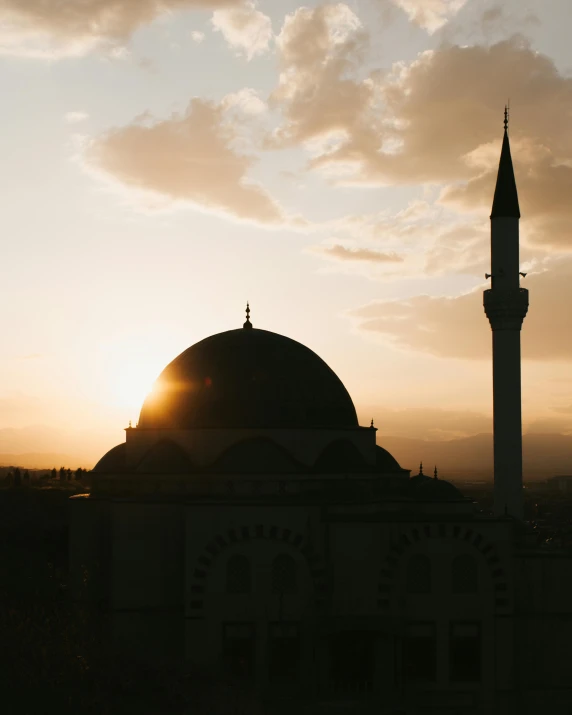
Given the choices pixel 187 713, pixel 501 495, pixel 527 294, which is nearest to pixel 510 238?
pixel 527 294

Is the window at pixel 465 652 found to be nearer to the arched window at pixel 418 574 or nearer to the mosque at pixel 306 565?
the mosque at pixel 306 565

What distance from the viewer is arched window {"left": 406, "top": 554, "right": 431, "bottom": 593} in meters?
29.6

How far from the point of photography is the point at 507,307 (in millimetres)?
41062

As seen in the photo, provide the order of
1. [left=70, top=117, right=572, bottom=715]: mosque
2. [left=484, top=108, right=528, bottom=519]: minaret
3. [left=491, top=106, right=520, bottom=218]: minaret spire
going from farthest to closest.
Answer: [left=491, top=106, right=520, bottom=218]: minaret spire → [left=484, top=108, right=528, bottom=519]: minaret → [left=70, top=117, right=572, bottom=715]: mosque

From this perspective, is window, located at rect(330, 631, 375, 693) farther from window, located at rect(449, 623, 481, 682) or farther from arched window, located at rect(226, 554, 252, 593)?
arched window, located at rect(226, 554, 252, 593)

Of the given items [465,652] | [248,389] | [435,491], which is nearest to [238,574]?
[465,652]

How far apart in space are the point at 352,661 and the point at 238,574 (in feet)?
11.1

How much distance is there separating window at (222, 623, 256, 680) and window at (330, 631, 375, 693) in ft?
6.30

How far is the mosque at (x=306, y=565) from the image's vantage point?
94.7 feet

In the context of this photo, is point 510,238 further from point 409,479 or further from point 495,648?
point 495,648

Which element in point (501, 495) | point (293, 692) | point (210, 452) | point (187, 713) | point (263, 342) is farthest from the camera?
point (501, 495)

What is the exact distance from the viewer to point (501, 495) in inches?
1593

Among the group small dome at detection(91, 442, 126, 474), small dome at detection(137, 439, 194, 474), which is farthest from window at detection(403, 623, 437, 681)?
small dome at detection(91, 442, 126, 474)

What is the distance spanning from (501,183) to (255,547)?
1880 cm
